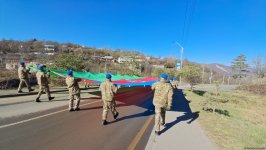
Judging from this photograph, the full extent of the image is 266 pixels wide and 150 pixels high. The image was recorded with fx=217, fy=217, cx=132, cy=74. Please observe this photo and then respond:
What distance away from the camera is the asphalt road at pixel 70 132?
19.0ft

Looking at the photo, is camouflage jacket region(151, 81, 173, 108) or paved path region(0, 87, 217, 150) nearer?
paved path region(0, 87, 217, 150)

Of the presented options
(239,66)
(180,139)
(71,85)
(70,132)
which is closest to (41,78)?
(71,85)

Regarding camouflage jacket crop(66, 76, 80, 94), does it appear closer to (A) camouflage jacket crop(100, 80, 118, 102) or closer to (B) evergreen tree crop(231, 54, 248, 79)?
(A) camouflage jacket crop(100, 80, 118, 102)

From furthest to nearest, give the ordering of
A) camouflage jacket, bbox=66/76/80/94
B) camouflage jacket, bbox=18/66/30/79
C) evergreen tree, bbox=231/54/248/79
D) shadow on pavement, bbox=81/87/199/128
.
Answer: evergreen tree, bbox=231/54/248/79 → camouflage jacket, bbox=18/66/30/79 → camouflage jacket, bbox=66/76/80/94 → shadow on pavement, bbox=81/87/199/128

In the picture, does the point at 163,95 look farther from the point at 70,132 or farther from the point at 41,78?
the point at 41,78

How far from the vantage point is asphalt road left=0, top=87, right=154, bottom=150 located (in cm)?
580

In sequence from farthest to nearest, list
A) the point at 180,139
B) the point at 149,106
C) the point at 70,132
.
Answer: the point at 149,106, the point at 70,132, the point at 180,139

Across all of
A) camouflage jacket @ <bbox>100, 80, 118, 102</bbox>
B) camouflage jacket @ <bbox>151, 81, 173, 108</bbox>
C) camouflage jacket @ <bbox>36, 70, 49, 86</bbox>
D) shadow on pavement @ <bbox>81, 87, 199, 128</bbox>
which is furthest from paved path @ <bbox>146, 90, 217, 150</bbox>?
camouflage jacket @ <bbox>36, 70, 49, 86</bbox>

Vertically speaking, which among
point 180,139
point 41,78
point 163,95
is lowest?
point 180,139

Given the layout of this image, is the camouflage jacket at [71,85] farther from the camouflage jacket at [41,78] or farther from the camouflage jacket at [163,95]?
the camouflage jacket at [163,95]

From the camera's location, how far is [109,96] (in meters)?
8.32

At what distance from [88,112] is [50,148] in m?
4.88

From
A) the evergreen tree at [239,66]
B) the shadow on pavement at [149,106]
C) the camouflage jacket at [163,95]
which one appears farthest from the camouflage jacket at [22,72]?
the evergreen tree at [239,66]

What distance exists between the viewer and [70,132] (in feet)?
22.9
